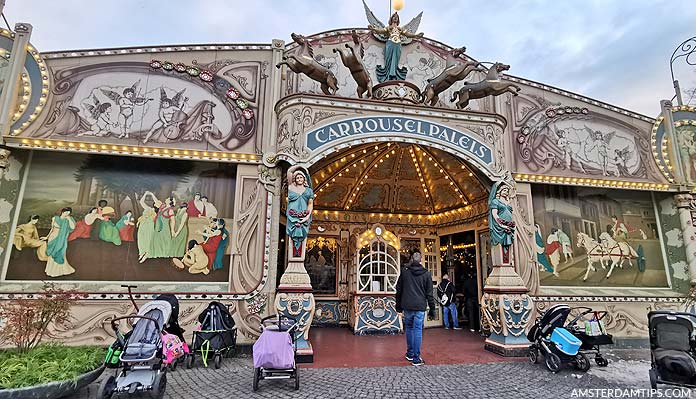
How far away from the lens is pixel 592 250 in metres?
8.43

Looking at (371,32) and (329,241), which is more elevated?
(371,32)

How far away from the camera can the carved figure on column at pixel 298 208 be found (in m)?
5.94

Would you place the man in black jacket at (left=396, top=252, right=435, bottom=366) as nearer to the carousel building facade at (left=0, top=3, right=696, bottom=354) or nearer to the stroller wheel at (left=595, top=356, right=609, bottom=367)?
the carousel building facade at (left=0, top=3, right=696, bottom=354)

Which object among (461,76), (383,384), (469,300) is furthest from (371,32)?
(383,384)

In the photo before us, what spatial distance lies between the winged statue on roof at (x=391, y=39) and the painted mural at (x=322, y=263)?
4344 mm

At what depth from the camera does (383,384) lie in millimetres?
4527

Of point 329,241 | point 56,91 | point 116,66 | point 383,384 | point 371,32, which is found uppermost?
point 371,32

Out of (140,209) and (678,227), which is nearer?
(140,209)

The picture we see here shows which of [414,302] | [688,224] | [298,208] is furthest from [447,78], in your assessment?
[688,224]

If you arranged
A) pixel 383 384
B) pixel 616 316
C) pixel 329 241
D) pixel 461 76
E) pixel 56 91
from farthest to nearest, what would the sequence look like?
1. pixel 329 241
2. pixel 616 316
3. pixel 461 76
4. pixel 56 91
5. pixel 383 384

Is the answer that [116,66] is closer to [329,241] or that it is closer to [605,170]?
[329,241]

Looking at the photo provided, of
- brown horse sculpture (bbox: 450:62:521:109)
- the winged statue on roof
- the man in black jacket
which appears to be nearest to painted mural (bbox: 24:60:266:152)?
the winged statue on roof

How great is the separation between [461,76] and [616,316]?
21.0ft
